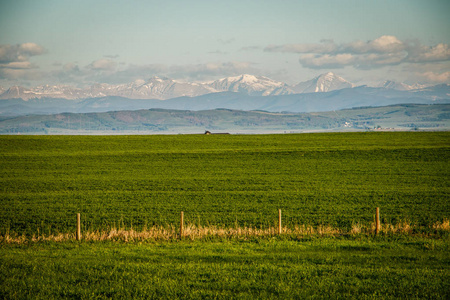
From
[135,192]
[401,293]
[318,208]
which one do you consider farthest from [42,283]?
[135,192]

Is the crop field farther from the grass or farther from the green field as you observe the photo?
the grass

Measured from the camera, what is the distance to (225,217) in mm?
26156

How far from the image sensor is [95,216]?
87.7ft

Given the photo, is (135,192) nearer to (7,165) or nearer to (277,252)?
(277,252)

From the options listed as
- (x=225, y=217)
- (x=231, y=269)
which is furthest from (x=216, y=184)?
(x=231, y=269)

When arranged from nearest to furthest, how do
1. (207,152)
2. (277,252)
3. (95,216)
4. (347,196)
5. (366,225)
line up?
(277,252) → (366,225) → (95,216) → (347,196) → (207,152)

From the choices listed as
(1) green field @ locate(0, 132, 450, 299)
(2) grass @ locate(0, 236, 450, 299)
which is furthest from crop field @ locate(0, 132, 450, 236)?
(2) grass @ locate(0, 236, 450, 299)

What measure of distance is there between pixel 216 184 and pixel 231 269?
2414 cm

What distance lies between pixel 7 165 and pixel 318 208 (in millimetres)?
39040

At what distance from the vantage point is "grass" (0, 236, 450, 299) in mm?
12250

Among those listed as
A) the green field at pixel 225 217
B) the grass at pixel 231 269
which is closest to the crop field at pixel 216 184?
the green field at pixel 225 217

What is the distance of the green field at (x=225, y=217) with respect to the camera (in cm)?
1284

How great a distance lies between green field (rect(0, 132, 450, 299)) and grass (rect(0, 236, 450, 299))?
0.19 feet

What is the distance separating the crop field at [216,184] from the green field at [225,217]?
0.15 meters
